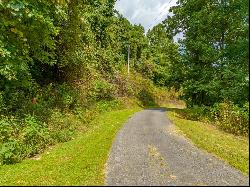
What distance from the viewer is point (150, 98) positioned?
289 ft

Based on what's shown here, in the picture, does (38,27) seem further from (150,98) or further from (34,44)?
(150,98)

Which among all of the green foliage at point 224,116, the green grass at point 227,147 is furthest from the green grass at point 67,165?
the green foliage at point 224,116

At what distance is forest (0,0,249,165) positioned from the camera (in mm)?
24250

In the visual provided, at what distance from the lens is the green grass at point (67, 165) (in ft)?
50.5

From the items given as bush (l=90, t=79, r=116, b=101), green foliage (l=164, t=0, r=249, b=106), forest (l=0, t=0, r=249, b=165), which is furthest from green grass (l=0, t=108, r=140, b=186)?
bush (l=90, t=79, r=116, b=101)

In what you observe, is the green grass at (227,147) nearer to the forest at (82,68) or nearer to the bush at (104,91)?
the forest at (82,68)

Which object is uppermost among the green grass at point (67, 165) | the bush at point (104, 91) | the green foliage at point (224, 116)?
the bush at point (104, 91)

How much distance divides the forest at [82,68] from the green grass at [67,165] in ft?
5.29

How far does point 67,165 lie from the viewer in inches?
762

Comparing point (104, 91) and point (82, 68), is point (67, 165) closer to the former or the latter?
point (82, 68)

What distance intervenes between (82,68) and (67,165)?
26042 mm

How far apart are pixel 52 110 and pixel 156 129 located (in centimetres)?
849

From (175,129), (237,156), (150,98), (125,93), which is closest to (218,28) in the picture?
(175,129)

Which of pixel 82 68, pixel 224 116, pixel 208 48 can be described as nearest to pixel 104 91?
pixel 82 68
